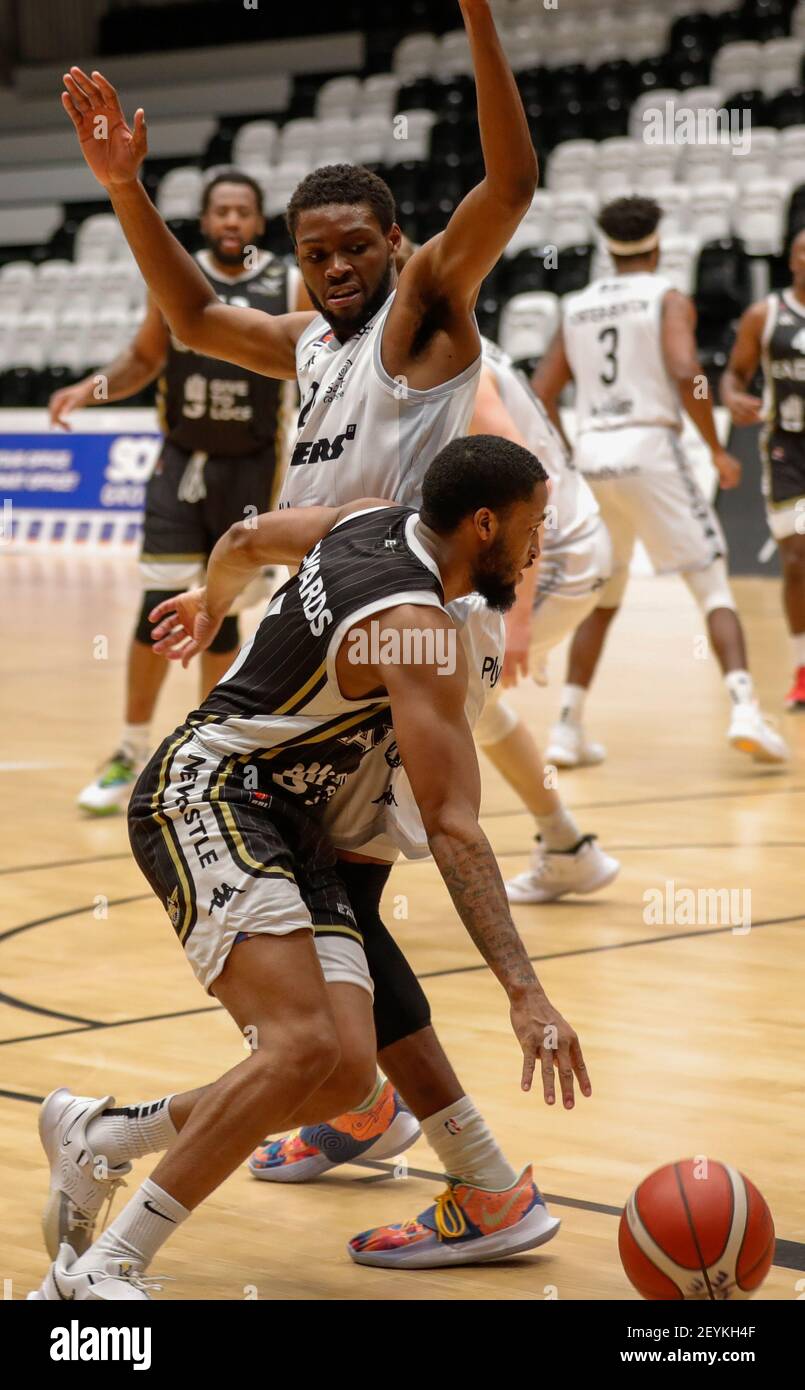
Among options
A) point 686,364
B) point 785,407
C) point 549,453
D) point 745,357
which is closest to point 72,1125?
point 549,453

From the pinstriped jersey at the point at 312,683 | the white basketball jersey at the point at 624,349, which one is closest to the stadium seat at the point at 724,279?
the white basketball jersey at the point at 624,349

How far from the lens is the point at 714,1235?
8.91 feet

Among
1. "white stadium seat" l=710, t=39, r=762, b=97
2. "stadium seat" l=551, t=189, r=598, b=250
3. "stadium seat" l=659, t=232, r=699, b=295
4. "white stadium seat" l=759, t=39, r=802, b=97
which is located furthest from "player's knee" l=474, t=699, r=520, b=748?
"white stadium seat" l=710, t=39, r=762, b=97

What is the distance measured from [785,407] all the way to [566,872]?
4683 millimetres

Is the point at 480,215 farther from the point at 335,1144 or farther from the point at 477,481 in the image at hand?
the point at 335,1144

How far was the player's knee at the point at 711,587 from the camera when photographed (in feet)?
26.6

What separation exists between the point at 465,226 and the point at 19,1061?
6.41 ft

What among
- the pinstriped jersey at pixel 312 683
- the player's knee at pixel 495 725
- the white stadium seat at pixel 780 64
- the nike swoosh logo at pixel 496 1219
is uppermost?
the white stadium seat at pixel 780 64

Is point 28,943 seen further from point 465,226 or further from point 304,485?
point 465,226

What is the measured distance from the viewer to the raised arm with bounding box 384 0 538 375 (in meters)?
3.17

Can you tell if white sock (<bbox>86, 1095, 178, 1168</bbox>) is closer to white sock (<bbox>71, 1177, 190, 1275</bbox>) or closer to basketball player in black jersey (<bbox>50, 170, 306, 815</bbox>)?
white sock (<bbox>71, 1177, 190, 1275</bbox>)

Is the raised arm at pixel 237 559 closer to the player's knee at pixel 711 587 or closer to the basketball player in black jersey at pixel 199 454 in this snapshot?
the basketball player in black jersey at pixel 199 454

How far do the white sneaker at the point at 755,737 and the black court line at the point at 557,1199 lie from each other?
163 inches

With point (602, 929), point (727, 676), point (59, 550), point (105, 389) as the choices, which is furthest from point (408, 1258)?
point (59, 550)
